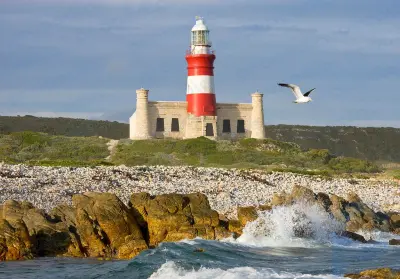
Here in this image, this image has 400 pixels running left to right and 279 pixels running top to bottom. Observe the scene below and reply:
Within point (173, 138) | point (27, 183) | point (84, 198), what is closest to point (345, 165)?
point (173, 138)

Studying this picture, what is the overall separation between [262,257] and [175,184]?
12436 mm

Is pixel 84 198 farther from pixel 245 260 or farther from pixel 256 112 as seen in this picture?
pixel 256 112

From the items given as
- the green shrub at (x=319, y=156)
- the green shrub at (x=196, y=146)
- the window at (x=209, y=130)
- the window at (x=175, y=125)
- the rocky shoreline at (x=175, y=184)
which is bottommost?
the rocky shoreline at (x=175, y=184)

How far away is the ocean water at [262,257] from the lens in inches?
727

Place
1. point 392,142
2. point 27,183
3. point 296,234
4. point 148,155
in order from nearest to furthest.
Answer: point 296,234
point 27,183
point 148,155
point 392,142

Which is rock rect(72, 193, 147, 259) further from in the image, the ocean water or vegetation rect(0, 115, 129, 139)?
vegetation rect(0, 115, 129, 139)

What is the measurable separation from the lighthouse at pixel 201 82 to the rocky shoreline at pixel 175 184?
16.9 meters

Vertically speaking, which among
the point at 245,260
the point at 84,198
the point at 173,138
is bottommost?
the point at 245,260

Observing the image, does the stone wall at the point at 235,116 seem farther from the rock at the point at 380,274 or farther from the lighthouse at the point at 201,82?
the rock at the point at 380,274

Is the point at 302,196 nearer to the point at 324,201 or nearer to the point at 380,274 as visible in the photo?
the point at 324,201

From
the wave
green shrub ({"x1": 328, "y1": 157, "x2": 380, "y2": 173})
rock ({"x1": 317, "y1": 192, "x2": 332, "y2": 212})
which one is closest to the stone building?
green shrub ({"x1": 328, "y1": 157, "x2": 380, "y2": 173})

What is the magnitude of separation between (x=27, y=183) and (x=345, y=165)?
30001 millimetres

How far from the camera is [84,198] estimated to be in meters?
22.6

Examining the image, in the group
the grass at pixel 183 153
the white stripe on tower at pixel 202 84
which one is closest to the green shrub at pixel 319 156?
the grass at pixel 183 153
